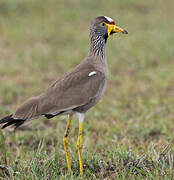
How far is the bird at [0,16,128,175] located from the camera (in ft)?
11.6

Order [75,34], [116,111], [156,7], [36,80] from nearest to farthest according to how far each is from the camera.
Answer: [116,111] → [36,80] → [75,34] → [156,7]

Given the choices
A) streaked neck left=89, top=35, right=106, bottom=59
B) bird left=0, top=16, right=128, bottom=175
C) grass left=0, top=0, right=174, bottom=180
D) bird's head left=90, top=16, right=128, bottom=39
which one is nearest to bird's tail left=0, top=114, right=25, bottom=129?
bird left=0, top=16, right=128, bottom=175

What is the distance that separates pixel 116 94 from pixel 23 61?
243 cm

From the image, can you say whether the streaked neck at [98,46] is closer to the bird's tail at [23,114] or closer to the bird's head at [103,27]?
the bird's head at [103,27]

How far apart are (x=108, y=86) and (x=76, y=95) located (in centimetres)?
344

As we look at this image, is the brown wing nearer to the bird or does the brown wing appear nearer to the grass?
the bird

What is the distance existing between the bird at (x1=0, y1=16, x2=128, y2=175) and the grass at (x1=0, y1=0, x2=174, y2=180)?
26 centimetres

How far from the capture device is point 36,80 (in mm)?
7074

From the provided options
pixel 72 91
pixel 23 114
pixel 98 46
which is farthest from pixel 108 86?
pixel 23 114

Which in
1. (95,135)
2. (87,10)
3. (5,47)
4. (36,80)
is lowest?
(95,135)

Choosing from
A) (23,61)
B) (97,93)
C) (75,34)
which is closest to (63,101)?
(97,93)

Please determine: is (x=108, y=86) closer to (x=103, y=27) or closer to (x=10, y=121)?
(x=103, y=27)

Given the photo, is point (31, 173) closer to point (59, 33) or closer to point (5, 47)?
point (5, 47)

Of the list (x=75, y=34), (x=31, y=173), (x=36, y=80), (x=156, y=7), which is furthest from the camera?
(x=156, y=7)
